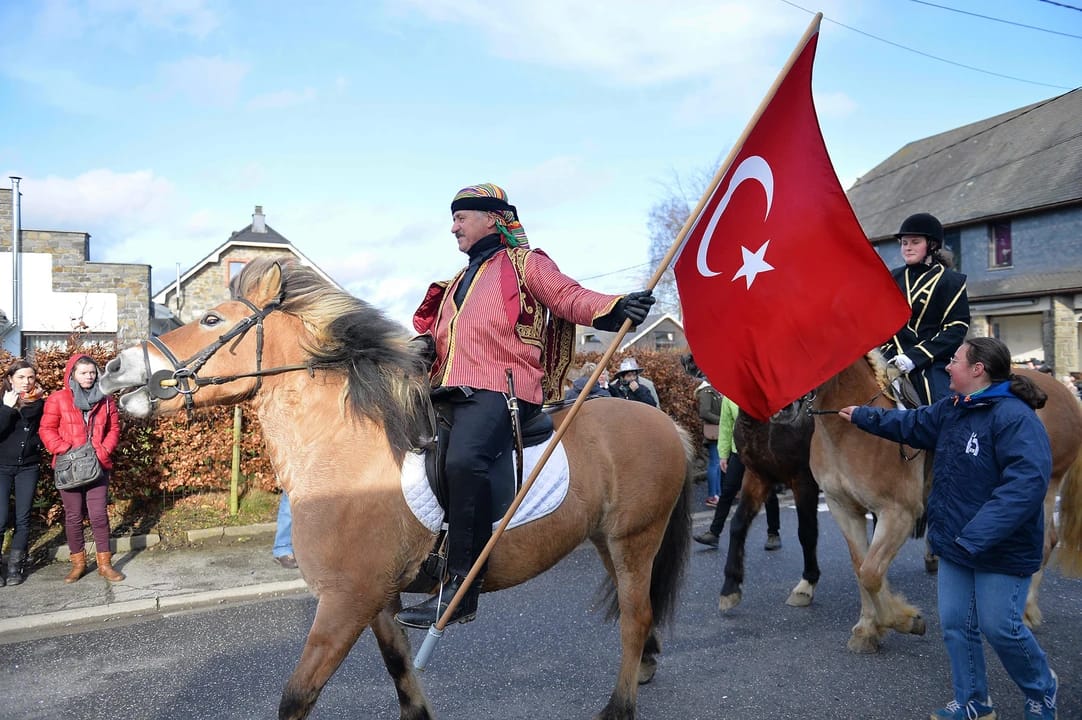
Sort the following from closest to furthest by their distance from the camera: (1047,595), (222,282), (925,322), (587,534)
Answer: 1. (587,534)
2. (925,322)
3. (1047,595)
4. (222,282)

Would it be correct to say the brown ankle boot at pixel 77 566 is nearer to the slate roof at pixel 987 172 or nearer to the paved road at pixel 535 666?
the paved road at pixel 535 666

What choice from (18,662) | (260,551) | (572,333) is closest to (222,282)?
(260,551)

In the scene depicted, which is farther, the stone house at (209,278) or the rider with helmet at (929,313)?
the stone house at (209,278)

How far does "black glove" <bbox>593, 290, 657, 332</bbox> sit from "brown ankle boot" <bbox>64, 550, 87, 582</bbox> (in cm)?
601

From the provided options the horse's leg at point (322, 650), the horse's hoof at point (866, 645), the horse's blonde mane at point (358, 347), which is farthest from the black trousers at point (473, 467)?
the horse's hoof at point (866, 645)

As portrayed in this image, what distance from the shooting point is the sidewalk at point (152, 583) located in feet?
19.6

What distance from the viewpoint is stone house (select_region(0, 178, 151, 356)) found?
22.2 meters

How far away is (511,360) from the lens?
11.3ft

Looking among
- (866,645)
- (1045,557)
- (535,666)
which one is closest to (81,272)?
(535,666)

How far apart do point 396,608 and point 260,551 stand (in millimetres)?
4729

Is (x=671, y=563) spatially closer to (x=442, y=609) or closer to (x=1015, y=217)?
(x=442, y=609)

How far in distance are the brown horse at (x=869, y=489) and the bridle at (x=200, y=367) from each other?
11.6 ft

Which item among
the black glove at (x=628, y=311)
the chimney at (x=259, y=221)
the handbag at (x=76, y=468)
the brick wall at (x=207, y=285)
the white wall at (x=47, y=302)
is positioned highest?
the chimney at (x=259, y=221)

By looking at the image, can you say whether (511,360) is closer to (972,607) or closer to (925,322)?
(972,607)
